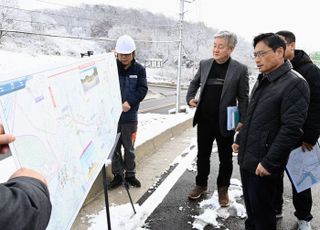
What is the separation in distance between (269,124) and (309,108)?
26.2 inches

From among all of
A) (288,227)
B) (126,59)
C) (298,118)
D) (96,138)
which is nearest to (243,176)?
(298,118)

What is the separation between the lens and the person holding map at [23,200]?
0.89 metres

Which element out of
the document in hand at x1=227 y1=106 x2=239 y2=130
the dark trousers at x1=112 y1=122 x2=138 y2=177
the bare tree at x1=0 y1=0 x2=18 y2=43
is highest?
the bare tree at x1=0 y1=0 x2=18 y2=43

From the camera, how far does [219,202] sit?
3.68 meters

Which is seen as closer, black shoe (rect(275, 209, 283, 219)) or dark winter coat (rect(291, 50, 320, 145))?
dark winter coat (rect(291, 50, 320, 145))

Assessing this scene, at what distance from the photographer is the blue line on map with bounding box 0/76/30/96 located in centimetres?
105

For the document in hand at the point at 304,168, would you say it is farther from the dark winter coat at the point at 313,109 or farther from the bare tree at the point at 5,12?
the bare tree at the point at 5,12

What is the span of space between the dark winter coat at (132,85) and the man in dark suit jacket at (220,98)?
2.17 ft

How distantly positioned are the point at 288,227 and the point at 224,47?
2058 millimetres

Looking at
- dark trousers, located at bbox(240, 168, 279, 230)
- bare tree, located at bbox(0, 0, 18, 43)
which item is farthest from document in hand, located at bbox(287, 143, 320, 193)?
bare tree, located at bbox(0, 0, 18, 43)

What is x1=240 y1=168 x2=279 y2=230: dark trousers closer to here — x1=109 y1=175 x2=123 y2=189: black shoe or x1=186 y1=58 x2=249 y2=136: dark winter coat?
x1=186 y1=58 x2=249 y2=136: dark winter coat

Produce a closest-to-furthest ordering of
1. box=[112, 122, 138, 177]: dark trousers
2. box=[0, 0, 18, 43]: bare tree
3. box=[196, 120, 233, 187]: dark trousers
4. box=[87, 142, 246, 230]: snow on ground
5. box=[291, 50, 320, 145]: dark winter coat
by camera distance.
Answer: box=[291, 50, 320, 145]: dark winter coat, box=[87, 142, 246, 230]: snow on ground, box=[196, 120, 233, 187]: dark trousers, box=[112, 122, 138, 177]: dark trousers, box=[0, 0, 18, 43]: bare tree

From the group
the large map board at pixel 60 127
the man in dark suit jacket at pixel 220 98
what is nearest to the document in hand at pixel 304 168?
the man in dark suit jacket at pixel 220 98

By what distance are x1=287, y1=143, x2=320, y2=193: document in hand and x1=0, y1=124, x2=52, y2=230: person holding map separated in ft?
8.17
